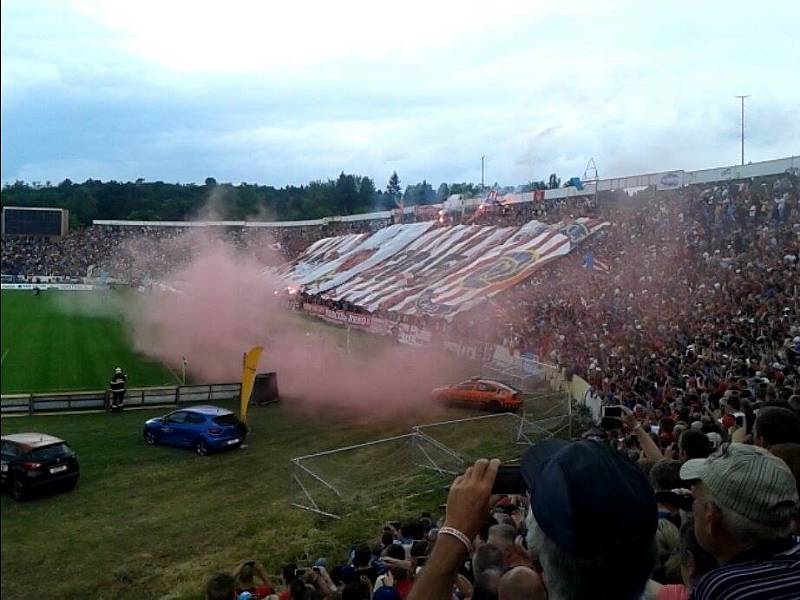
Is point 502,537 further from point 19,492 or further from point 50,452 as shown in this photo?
point 50,452

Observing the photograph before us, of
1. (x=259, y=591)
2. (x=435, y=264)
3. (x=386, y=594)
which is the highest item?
(x=435, y=264)

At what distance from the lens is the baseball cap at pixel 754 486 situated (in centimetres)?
244

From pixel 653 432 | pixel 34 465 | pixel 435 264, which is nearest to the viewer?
pixel 653 432

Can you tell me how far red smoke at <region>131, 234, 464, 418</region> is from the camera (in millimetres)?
19219

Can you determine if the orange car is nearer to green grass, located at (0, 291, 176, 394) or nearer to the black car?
green grass, located at (0, 291, 176, 394)

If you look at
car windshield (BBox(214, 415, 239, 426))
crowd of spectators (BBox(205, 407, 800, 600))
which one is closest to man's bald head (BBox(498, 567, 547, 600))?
crowd of spectators (BBox(205, 407, 800, 600))

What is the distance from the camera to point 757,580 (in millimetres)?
2309

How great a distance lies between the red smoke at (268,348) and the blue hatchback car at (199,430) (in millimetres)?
3792

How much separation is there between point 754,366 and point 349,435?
Answer: 26.9 feet

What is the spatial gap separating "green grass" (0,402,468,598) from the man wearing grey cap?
21.7 feet

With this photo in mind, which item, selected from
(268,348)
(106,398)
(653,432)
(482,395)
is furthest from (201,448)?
(268,348)

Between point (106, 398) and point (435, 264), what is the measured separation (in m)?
19.4

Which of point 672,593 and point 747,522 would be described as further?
point 672,593

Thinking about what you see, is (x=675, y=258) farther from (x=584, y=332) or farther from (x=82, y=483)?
(x=82, y=483)
